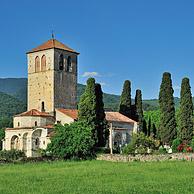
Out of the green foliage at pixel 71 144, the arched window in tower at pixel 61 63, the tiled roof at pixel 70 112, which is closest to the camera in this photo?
the green foliage at pixel 71 144

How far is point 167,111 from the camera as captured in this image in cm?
6150

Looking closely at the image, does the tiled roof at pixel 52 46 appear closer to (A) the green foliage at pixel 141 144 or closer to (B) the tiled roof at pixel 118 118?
(B) the tiled roof at pixel 118 118

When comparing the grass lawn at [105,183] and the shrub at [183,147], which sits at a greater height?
the shrub at [183,147]

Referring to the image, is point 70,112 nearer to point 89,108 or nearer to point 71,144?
point 89,108

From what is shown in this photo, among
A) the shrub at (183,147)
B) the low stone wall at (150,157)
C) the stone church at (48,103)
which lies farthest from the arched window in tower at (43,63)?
the low stone wall at (150,157)

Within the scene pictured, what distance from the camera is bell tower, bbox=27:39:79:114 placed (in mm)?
74000

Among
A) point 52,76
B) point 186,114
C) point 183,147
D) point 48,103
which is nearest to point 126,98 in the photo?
point 52,76

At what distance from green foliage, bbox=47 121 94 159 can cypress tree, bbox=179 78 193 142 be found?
13.3 m

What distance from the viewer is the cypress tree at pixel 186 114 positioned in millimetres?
58469

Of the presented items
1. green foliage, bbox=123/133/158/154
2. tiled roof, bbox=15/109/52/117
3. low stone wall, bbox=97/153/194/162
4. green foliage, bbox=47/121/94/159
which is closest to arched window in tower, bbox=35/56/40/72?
tiled roof, bbox=15/109/52/117

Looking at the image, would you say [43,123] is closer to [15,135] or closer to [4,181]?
[15,135]

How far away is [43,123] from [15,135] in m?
4.26

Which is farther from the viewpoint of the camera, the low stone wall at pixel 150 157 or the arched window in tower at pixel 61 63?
the arched window in tower at pixel 61 63

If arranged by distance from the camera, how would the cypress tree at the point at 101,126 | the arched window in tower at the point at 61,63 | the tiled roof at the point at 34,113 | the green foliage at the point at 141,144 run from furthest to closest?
the arched window in tower at the point at 61,63
the tiled roof at the point at 34,113
the cypress tree at the point at 101,126
the green foliage at the point at 141,144
